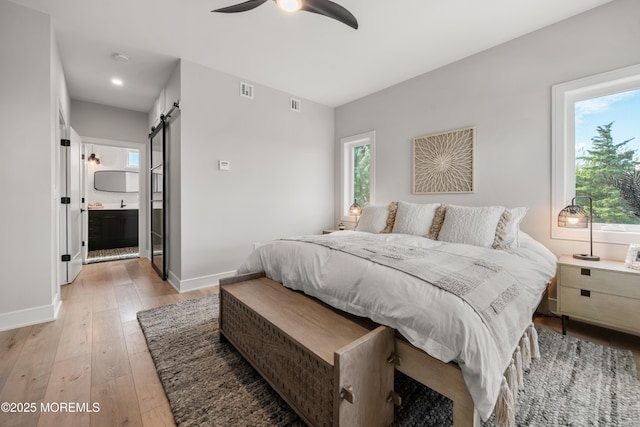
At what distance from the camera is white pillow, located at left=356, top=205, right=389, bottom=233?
3.15 m

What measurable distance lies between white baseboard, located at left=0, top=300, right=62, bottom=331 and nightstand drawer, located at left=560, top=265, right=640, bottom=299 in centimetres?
443

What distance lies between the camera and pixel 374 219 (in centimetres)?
321

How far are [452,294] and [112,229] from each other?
Result: 6.92 metres

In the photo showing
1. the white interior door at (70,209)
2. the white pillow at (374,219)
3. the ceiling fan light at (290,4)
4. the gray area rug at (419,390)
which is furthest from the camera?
the white interior door at (70,209)

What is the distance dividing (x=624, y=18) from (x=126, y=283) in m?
5.81

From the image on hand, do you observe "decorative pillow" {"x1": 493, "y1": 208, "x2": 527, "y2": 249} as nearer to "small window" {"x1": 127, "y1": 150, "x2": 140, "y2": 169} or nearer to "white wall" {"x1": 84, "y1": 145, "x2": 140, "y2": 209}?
"white wall" {"x1": 84, "y1": 145, "x2": 140, "y2": 209}

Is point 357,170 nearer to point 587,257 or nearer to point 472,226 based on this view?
point 472,226

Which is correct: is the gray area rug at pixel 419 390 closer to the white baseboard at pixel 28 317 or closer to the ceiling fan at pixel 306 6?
the white baseboard at pixel 28 317

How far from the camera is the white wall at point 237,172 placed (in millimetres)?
3178

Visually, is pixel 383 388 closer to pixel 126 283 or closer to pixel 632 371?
pixel 632 371

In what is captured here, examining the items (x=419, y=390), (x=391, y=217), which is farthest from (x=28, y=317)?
(x=391, y=217)

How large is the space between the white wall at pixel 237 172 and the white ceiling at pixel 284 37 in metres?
0.37

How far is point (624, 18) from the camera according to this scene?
2.16 metres

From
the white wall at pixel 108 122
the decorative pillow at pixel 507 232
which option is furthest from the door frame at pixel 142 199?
the decorative pillow at pixel 507 232
